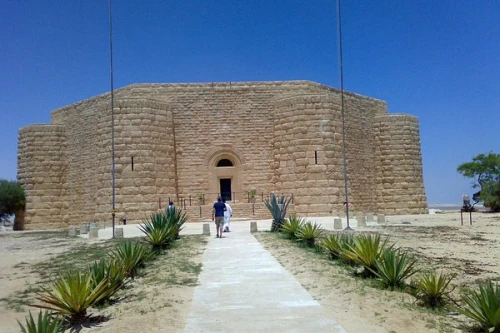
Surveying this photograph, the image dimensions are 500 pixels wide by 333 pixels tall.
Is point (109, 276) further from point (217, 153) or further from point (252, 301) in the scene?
point (217, 153)

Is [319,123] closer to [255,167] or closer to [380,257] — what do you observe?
[255,167]

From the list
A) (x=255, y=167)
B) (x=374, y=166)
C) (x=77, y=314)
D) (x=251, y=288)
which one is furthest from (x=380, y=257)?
(x=374, y=166)

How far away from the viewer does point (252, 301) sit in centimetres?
680

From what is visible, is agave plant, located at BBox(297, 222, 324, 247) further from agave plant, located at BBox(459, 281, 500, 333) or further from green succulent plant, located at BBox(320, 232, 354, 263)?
agave plant, located at BBox(459, 281, 500, 333)

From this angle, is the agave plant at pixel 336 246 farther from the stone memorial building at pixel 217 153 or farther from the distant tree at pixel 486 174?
the distant tree at pixel 486 174

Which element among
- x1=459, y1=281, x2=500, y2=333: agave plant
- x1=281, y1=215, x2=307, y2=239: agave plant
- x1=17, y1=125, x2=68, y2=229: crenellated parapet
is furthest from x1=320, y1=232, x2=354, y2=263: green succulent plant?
x1=17, y1=125, x2=68, y2=229: crenellated parapet

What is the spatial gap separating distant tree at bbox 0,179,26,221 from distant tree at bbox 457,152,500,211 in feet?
92.9

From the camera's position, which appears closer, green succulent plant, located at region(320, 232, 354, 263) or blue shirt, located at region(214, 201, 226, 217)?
green succulent plant, located at region(320, 232, 354, 263)

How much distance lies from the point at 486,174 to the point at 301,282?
30.6 meters

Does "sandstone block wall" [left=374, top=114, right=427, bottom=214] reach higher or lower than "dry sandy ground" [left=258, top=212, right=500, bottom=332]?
higher

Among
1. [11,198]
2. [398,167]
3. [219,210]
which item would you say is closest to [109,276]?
[219,210]

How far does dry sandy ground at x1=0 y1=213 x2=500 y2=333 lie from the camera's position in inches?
Result: 242

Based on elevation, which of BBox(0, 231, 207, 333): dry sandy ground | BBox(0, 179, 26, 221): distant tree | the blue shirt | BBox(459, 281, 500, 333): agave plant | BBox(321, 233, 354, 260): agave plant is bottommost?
BBox(0, 231, 207, 333): dry sandy ground

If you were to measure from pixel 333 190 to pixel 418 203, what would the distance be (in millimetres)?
7402
